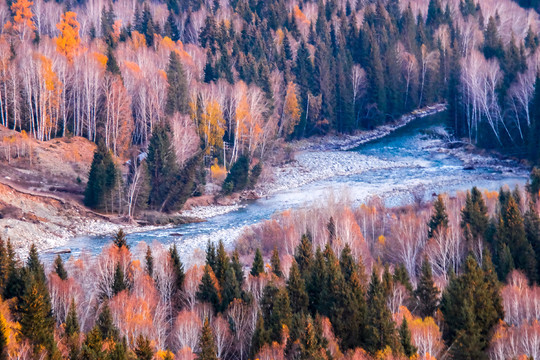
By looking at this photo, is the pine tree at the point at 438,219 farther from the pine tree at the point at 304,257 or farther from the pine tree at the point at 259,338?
the pine tree at the point at 259,338

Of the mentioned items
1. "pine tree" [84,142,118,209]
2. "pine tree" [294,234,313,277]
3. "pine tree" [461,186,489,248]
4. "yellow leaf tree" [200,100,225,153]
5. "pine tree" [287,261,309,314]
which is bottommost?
"pine tree" [287,261,309,314]

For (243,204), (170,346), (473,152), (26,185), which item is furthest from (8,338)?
(473,152)

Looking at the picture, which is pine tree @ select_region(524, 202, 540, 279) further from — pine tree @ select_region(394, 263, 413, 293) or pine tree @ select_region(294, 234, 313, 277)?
pine tree @ select_region(294, 234, 313, 277)

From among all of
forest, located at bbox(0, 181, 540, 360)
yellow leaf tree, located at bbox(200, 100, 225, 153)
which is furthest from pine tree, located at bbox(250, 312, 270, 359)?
yellow leaf tree, located at bbox(200, 100, 225, 153)

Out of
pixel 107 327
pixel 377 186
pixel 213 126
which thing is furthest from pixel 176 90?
pixel 107 327

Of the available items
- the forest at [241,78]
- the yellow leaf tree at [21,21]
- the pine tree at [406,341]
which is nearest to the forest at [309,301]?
the pine tree at [406,341]

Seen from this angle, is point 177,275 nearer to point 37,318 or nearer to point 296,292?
point 296,292

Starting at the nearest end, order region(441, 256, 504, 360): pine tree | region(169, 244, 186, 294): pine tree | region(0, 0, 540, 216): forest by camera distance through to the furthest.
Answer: region(441, 256, 504, 360): pine tree → region(169, 244, 186, 294): pine tree → region(0, 0, 540, 216): forest
